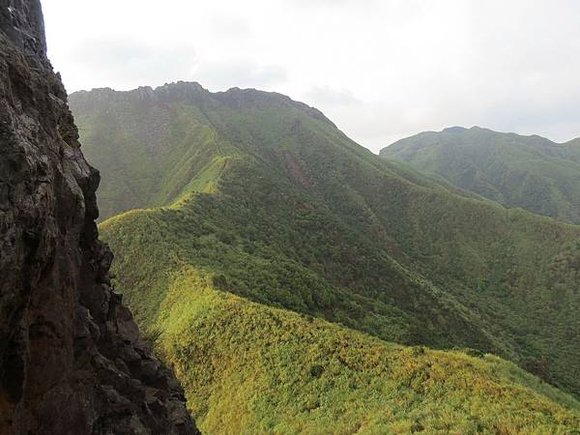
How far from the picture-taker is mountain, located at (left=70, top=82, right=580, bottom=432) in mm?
27359

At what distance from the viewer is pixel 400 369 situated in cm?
2641

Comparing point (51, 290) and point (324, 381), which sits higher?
point (51, 290)

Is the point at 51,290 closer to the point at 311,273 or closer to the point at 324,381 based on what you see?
the point at 324,381

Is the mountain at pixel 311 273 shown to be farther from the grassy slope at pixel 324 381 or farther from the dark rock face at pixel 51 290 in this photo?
the dark rock face at pixel 51 290

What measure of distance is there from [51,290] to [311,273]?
4453 centimetres

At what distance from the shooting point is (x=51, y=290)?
11867 millimetres

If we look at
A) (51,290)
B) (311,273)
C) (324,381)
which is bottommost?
(324,381)

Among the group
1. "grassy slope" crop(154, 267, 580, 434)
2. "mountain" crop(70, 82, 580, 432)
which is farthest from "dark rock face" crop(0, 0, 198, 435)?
"mountain" crop(70, 82, 580, 432)

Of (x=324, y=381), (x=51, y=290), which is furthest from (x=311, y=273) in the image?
(x=51, y=290)

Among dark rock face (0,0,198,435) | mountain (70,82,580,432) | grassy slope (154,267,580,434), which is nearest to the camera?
dark rock face (0,0,198,435)

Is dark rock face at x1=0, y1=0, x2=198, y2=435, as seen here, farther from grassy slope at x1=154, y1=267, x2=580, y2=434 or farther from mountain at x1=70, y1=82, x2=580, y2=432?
mountain at x1=70, y1=82, x2=580, y2=432

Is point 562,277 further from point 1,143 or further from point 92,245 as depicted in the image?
point 1,143

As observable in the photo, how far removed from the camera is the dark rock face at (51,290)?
9.75m

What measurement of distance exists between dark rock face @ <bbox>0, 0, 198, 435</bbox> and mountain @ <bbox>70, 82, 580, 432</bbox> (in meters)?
11.1
